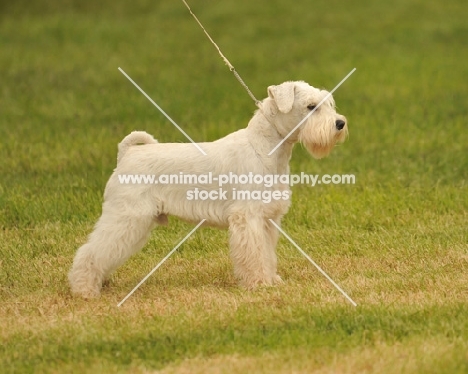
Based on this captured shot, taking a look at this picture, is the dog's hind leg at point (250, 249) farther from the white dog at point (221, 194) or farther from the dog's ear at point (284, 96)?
the dog's ear at point (284, 96)

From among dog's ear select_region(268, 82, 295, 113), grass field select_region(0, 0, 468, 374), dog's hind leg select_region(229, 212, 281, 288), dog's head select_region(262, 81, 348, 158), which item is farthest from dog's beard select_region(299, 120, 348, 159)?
grass field select_region(0, 0, 468, 374)

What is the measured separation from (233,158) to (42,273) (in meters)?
2.01

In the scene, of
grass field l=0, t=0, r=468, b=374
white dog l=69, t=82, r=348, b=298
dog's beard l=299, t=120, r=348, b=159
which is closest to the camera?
grass field l=0, t=0, r=468, b=374

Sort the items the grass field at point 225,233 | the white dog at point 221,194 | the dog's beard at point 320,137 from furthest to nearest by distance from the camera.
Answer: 1. the white dog at point 221,194
2. the dog's beard at point 320,137
3. the grass field at point 225,233

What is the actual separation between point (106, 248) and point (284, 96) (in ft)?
5.95

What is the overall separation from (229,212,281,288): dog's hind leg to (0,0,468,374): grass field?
0.16 m

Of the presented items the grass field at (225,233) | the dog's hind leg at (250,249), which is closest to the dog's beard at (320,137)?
the dog's hind leg at (250,249)

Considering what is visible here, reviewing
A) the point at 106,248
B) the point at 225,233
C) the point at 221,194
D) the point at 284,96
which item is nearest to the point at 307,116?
the point at 284,96

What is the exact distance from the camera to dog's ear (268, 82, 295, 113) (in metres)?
8.31

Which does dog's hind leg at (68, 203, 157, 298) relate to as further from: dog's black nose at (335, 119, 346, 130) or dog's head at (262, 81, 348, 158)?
dog's black nose at (335, 119, 346, 130)

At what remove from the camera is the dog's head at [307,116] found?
27.0 ft

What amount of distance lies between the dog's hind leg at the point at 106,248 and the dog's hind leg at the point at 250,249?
2.23 feet

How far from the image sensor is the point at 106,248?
830cm

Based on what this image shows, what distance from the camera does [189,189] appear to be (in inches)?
328
